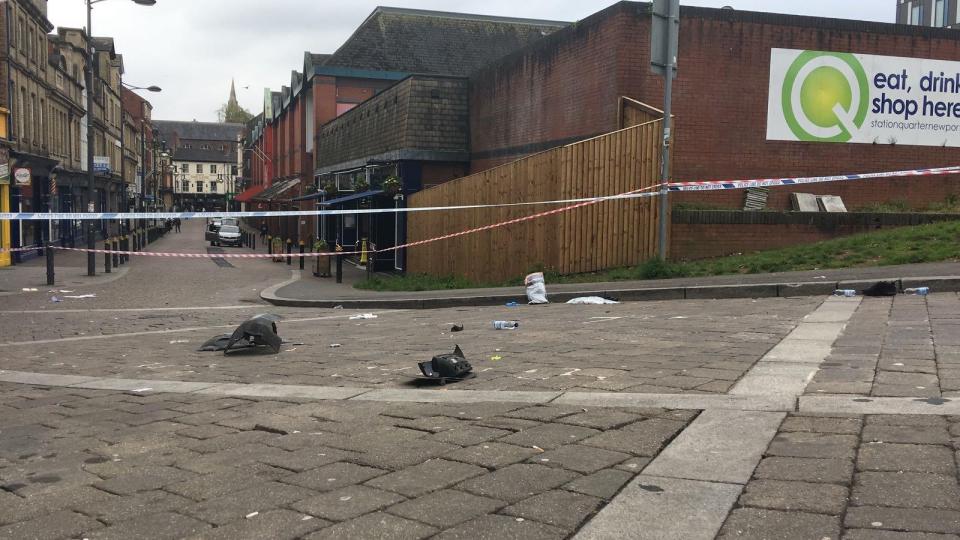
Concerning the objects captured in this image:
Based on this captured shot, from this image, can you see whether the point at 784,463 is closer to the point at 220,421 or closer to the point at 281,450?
the point at 281,450

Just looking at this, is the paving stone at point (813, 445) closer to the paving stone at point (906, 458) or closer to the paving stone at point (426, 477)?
the paving stone at point (906, 458)

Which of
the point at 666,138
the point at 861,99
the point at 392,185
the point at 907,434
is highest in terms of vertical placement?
the point at 861,99

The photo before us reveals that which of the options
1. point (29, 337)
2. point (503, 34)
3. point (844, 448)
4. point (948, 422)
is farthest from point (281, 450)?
point (503, 34)

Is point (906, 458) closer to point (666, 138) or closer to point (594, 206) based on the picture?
point (666, 138)

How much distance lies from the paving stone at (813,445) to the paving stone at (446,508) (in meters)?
1.43

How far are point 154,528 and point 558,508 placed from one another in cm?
164

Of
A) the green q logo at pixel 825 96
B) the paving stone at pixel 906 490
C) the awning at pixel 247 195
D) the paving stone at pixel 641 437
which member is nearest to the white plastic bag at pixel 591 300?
the paving stone at pixel 641 437

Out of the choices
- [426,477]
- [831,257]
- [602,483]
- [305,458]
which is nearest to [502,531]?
[602,483]

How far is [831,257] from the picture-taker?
12820mm

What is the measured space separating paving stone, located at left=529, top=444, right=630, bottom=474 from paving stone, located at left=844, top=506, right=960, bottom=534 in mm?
1098

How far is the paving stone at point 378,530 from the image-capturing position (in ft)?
10.4

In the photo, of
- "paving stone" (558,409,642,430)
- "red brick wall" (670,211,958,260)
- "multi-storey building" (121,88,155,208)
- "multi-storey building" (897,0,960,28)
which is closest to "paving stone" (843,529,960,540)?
"paving stone" (558,409,642,430)

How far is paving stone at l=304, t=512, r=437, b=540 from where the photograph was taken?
A: 3.17m

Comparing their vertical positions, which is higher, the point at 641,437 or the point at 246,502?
the point at 641,437
